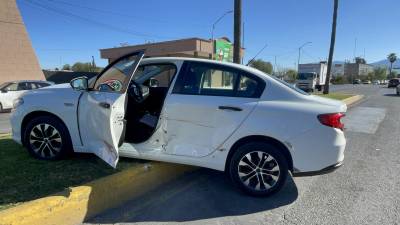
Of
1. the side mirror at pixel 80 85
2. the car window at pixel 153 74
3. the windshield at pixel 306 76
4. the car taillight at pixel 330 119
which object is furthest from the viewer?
the windshield at pixel 306 76

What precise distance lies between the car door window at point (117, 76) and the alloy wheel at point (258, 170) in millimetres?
1787

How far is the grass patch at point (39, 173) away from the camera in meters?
3.83

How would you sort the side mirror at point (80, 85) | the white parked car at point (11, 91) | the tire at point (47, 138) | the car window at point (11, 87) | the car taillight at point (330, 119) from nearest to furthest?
1. the car taillight at point (330, 119)
2. the side mirror at point (80, 85)
3. the tire at point (47, 138)
4. the white parked car at point (11, 91)
5. the car window at point (11, 87)

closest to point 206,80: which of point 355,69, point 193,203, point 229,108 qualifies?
point 229,108

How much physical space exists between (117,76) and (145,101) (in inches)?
28.3

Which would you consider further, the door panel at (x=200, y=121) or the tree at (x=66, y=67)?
the tree at (x=66, y=67)

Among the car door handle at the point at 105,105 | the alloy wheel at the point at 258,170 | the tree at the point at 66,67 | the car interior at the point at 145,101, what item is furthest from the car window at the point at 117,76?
the tree at the point at 66,67

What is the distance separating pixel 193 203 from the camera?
4242 millimetres

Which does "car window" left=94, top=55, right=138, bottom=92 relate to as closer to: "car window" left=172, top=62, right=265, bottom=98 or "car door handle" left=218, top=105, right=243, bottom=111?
"car window" left=172, top=62, right=265, bottom=98

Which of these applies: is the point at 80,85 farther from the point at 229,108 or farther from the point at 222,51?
the point at 222,51

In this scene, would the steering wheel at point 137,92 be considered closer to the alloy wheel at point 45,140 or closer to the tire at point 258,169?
the alloy wheel at point 45,140

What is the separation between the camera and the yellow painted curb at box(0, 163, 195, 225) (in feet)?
10.8

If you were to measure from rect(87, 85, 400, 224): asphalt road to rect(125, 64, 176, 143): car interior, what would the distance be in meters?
0.84

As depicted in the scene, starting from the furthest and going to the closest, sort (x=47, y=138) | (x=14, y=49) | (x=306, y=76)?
(x=306, y=76), (x=14, y=49), (x=47, y=138)
